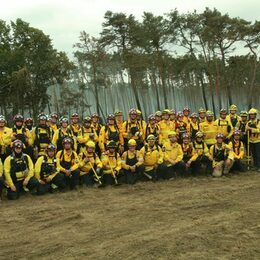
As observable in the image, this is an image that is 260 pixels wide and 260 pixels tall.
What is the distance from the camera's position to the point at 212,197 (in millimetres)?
10367

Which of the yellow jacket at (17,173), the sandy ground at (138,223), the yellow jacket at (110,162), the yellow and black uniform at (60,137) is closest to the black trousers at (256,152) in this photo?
the sandy ground at (138,223)

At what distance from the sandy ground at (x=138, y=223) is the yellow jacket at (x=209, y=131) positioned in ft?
8.56

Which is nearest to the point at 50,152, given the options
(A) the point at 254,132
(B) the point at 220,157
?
(B) the point at 220,157

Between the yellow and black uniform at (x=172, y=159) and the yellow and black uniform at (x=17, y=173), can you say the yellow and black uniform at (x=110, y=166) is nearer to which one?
the yellow and black uniform at (x=172, y=159)

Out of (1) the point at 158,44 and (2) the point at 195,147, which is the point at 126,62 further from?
(2) the point at 195,147

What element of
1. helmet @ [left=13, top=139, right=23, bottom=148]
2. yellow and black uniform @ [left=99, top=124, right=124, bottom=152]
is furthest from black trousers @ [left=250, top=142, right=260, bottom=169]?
helmet @ [left=13, top=139, right=23, bottom=148]

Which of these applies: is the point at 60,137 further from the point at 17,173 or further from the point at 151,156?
the point at 151,156

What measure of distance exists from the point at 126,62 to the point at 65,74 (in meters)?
6.08

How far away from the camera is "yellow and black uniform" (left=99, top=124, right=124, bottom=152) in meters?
13.7

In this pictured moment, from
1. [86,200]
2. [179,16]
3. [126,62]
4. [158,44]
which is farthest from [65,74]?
[86,200]

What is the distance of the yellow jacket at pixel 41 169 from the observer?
11.9 metres

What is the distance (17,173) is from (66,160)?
1533 mm

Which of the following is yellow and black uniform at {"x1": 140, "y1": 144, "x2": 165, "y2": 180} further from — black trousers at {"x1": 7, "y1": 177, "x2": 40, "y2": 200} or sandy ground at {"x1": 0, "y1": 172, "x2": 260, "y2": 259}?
black trousers at {"x1": 7, "y1": 177, "x2": 40, "y2": 200}

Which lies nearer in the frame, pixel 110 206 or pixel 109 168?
pixel 110 206
